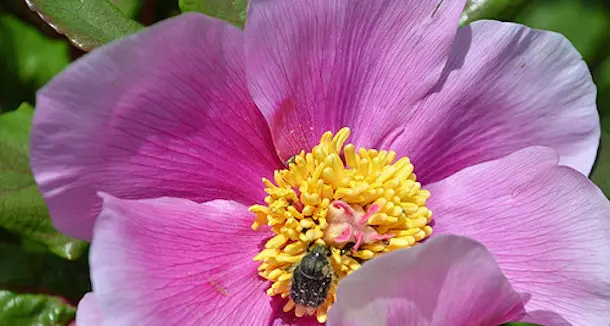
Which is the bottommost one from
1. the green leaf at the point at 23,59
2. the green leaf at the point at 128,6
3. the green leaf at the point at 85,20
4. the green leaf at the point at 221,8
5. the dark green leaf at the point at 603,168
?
the green leaf at the point at 23,59

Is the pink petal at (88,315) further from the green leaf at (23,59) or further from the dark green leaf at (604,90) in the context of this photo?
the dark green leaf at (604,90)

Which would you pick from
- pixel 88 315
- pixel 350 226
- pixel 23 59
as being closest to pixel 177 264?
pixel 88 315

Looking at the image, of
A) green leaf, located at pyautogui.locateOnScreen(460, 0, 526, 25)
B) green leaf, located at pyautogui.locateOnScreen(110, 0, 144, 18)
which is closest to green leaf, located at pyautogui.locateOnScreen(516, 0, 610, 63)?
green leaf, located at pyautogui.locateOnScreen(460, 0, 526, 25)

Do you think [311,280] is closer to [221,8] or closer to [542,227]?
[542,227]

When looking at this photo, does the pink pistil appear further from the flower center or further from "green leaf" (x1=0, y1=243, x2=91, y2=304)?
"green leaf" (x1=0, y1=243, x2=91, y2=304)

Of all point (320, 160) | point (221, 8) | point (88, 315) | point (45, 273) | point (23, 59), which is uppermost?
point (221, 8)

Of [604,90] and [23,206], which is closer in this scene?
[23,206]

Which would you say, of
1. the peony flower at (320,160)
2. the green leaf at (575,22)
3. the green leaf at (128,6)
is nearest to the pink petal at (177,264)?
the peony flower at (320,160)
